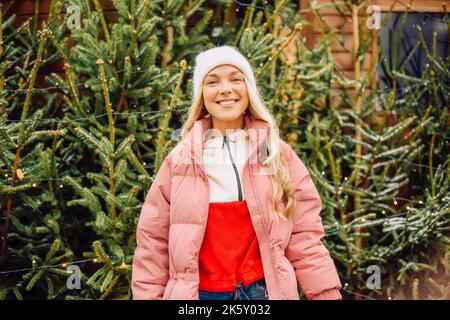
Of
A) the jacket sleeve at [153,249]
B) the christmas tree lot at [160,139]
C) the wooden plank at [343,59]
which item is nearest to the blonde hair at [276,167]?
the jacket sleeve at [153,249]

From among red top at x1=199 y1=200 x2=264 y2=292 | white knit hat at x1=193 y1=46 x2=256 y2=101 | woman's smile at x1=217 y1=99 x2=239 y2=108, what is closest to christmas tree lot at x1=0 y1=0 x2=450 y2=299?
white knit hat at x1=193 y1=46 x2=256 y2=101

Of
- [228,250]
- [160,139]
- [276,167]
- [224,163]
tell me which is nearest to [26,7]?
[160,139]

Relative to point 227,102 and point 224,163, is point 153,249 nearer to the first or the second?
point 224,163

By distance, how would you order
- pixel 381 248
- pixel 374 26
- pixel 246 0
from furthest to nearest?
pixel 246 0, pixel 374 26, pixel 381 248

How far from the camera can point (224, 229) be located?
2.43 metres

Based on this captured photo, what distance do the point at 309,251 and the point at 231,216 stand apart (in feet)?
1.41

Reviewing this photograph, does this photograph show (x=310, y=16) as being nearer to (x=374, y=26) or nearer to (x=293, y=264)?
(x=374, y=26)

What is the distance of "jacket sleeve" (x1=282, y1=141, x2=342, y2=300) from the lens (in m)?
2.47

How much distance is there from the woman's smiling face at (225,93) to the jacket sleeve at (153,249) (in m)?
0.43

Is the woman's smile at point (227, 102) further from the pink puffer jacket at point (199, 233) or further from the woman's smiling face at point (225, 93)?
the pink puffer jacket at point (199, 233)

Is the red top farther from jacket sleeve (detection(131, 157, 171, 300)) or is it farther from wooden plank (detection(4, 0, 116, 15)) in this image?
wooden plank (detection(4, 0, 116, 15))

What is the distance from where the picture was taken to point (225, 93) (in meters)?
2.59

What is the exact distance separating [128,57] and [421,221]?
2472 millimetres
